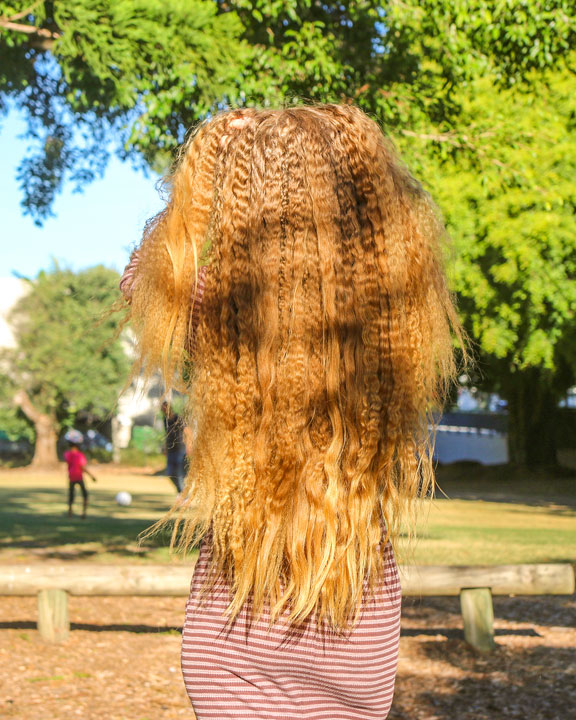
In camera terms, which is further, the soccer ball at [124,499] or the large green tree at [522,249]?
the soccer ball at [124,499]

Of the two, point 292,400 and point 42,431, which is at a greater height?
point 292,400

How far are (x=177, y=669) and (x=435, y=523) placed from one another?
12.0 metres

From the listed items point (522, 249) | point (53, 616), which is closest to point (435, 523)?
point (522, 249)

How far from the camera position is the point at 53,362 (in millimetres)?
38969

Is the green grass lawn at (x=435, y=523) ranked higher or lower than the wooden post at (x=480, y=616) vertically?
lower

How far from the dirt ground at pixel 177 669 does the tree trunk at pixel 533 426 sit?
70.0 feet

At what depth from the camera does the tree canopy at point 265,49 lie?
7215mm

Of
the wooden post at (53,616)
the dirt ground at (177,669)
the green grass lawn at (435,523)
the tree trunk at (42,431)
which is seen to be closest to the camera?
the dirt ground at (177,669)

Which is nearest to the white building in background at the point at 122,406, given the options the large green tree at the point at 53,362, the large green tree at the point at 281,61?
the large green tree at the point at 53,362

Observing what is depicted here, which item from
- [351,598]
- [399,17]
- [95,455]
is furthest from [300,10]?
[95,455]

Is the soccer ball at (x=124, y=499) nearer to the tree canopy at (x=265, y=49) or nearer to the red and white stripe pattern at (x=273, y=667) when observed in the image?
the tree canopy at (x=265, y=49)

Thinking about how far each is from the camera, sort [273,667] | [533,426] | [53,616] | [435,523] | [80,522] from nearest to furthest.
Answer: [273,667]
[53,616]
[80,522]
[435,523]
[533,426]

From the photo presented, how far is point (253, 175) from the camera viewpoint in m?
1.55

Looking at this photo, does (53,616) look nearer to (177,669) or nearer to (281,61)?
(177,669)
